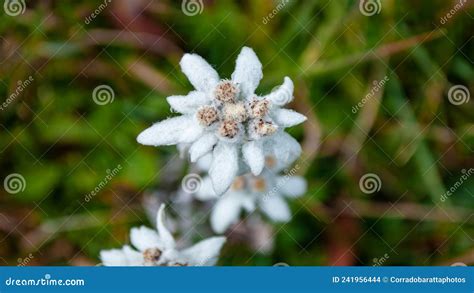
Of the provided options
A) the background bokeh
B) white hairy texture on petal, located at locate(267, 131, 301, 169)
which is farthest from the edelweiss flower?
white hairy texture on petal, located at locate(267, 131, 301, 169)

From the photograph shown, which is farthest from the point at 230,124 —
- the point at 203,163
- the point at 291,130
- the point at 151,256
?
the point at 291,130

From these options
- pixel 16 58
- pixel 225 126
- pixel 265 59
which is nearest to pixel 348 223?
pixel 265 59

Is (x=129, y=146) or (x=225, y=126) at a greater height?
(x=225, y=126)

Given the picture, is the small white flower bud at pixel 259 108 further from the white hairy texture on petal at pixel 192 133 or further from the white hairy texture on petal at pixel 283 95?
the white hairy texture on petal at pixel 192 133

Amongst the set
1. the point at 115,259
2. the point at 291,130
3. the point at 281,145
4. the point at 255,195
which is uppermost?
the point at 291,130

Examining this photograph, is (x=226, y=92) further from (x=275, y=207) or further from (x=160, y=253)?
(x=275, y=207)

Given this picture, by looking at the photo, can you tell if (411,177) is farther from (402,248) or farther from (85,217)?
(85,217)

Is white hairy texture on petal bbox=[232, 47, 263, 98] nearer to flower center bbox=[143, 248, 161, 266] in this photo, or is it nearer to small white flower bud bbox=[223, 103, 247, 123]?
small white flower bud bbox=[223, 103, 247, 123]
